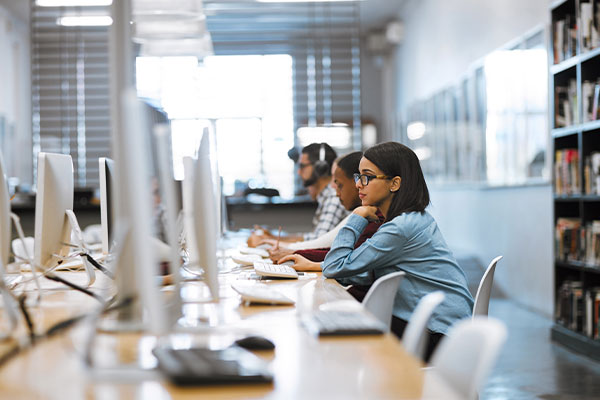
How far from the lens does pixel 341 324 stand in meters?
1.54

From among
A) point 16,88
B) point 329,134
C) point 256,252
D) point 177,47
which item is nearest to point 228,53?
point 329,134

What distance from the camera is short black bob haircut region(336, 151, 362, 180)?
340cm

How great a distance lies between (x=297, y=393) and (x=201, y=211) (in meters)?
0.60

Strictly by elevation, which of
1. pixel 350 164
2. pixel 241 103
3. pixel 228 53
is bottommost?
pixel 350 164

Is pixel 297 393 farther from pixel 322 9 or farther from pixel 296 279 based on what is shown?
pixel 322 9

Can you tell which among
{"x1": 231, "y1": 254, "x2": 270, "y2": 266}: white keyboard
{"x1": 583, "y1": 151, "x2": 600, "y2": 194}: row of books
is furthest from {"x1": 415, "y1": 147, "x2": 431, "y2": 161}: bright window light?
{"x1": 231, "y1": 254, "x2": 270, "y2": 266}: white keyboard

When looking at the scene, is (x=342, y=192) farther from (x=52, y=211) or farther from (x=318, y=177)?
(x=52, y=211)

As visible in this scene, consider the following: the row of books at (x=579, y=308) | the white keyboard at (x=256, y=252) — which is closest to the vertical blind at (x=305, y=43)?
the row of books at (x=579, y=308)

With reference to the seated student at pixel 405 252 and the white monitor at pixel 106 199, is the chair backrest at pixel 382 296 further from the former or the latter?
the white monitor at pixel 106 199

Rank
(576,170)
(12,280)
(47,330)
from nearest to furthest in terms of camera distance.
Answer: (47,330) → (12,280) → (576,170)

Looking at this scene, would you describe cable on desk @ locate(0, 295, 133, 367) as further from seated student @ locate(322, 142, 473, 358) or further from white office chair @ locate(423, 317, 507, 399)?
seated student @ locate(322, 142, 473, 358)

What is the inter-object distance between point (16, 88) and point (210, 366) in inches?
438

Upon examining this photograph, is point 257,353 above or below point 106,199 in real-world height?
below

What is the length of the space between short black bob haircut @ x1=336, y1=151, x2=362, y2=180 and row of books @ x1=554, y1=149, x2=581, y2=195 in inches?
75.2
